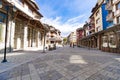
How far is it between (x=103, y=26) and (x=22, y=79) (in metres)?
28.1

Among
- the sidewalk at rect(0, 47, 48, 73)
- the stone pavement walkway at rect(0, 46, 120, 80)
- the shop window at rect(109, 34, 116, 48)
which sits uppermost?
the shop window at rect(109, 34, 116, 48)

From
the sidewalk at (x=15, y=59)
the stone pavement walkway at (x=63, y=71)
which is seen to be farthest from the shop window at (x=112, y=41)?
the sidewalk at (x=15, y=59)

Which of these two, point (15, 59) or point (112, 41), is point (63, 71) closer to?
point (15, 59)

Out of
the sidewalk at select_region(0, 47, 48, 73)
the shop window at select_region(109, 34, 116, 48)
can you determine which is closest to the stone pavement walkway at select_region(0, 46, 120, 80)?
the sidewalk at select_region(0, 47, 48, 73)

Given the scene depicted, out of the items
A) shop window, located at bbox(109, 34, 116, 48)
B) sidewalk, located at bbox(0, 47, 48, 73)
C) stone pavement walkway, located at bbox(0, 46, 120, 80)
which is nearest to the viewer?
stone pavement walkway, located at bbox(0, 46, 120, 80)

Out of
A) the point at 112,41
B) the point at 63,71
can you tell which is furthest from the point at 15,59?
the point at 112,41

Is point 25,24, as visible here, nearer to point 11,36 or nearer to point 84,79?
point 11,36

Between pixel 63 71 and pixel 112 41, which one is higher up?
pixel 112 41

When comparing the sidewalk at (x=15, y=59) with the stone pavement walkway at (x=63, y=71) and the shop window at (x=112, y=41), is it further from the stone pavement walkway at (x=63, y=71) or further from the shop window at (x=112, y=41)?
the shop window at (x=112, y=41)

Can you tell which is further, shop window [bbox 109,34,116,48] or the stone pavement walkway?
shop window [bbox 109,34,116,48]

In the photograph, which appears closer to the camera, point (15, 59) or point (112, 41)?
point (15, 59)

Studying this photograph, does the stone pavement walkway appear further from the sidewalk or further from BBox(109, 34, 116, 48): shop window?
BBox(109, 34, 116, 48): shop window

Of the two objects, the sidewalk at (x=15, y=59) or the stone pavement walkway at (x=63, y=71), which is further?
the sidewalk at (x=15, y=59)

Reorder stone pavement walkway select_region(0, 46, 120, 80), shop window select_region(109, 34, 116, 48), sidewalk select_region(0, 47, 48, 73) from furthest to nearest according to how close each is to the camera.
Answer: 1. shop window select_region(109, 34, 116, 48)
2. sidewalk select_region(0, 47, 48, 73)
3. stone pavement walkway select_region(0, 46, 120, 80)
